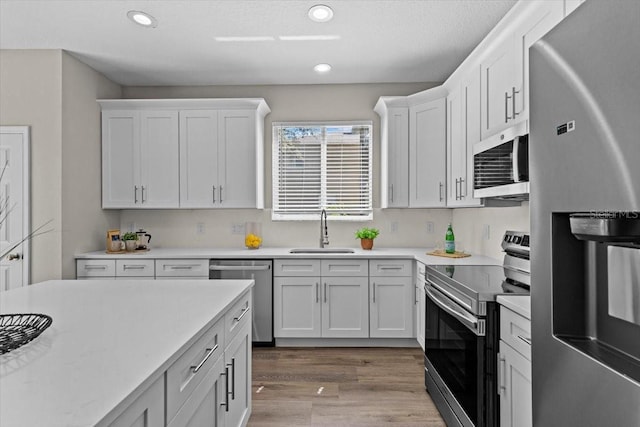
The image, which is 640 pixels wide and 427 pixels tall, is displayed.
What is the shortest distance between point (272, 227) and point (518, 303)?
301 cm

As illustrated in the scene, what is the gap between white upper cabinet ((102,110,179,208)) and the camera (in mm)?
3994

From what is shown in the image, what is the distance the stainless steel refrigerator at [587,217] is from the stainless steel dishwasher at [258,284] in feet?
9.21

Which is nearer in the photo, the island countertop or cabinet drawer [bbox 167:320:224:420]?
the island countertop

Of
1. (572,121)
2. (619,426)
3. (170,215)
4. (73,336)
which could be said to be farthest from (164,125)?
(619,426)

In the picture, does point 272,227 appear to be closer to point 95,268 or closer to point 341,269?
point 341,269

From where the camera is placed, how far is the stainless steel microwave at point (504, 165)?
6.16 feet

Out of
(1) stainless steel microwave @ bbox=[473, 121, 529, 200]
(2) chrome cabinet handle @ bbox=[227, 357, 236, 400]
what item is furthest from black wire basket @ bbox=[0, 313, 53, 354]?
(1) stainless steel microwave @ bbox=[473, 121, 529, 200]

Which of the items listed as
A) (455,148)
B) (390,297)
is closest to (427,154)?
(455,148)

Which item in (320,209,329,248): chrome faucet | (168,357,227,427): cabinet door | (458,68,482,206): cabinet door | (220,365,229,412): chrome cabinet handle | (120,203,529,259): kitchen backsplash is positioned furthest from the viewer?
(120,203,529,259): kitchen backsplash

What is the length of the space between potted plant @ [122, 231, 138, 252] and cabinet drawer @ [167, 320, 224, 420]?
8.95ft

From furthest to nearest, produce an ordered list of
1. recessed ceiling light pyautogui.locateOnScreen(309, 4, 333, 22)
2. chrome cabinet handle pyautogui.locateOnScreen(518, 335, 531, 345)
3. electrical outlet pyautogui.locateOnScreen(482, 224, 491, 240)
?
electrical outlet pyautogui.locateOnScreen(482, 224, 491, 240) → recessed ceiling light pyautogui.locateOnScreen(309, 4, 333, 22) → chrome cabinet handle pyautogui.locateOnScreen(518, 335, 531, 345)

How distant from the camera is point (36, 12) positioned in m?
2.84

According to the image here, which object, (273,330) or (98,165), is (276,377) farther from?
(98,165)

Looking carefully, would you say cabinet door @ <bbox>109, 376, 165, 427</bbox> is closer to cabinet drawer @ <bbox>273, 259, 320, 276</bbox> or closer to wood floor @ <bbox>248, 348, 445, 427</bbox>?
wood floor @ <bbox>248, 348, 445, 427</bbox>
